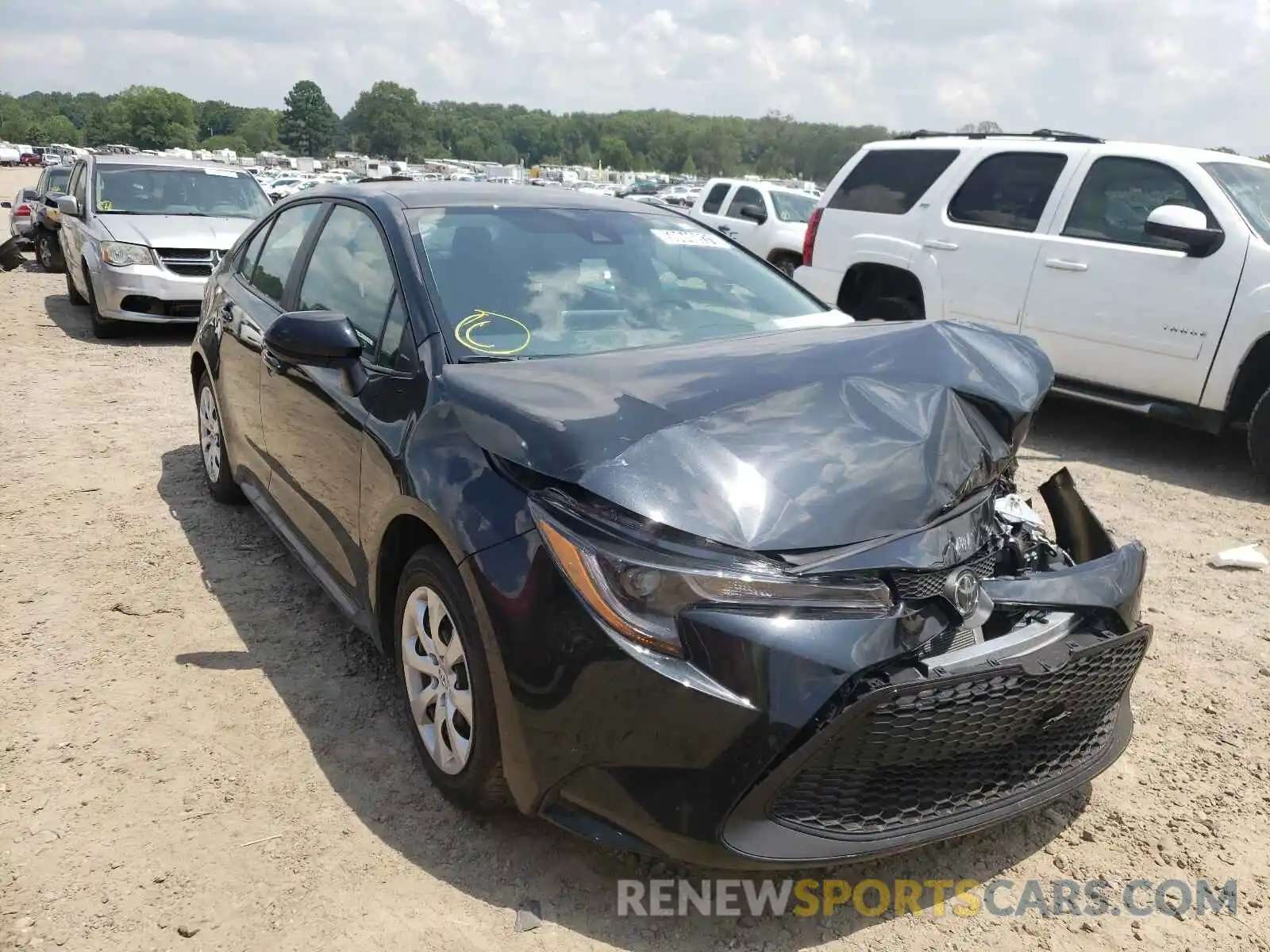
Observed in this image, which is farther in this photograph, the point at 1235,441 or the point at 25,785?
Result: the point at 1235,441

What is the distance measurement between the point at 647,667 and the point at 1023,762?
978 mm

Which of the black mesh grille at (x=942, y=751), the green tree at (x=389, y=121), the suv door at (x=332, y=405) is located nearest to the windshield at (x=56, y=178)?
the suv door at (x=332, y=405)

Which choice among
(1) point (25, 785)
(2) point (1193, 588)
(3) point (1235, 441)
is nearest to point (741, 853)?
(1) point (25, 785)

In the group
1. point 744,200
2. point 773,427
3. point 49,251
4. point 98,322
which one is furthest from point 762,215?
point 773,427

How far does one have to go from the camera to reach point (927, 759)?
2.16 metres

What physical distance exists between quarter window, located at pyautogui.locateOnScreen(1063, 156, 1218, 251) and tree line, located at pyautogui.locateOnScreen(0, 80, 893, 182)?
13599 centimetres

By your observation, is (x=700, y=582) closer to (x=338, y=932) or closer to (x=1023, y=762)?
(x=1023, y=762)

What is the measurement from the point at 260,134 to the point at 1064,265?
18053 cm

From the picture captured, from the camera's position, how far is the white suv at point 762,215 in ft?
43.8

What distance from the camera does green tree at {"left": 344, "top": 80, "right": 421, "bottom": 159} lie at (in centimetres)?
16612

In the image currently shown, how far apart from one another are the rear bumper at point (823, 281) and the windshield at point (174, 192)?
6.10 metres

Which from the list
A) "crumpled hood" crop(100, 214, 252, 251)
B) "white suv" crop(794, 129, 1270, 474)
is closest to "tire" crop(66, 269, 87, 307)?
"crumpled hood" crop(100, 214, 252, 251)

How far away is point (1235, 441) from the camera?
6895mm

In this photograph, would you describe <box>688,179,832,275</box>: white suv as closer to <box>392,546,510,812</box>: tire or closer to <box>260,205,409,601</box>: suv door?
<box>260,205,409,601</box>: suv door
